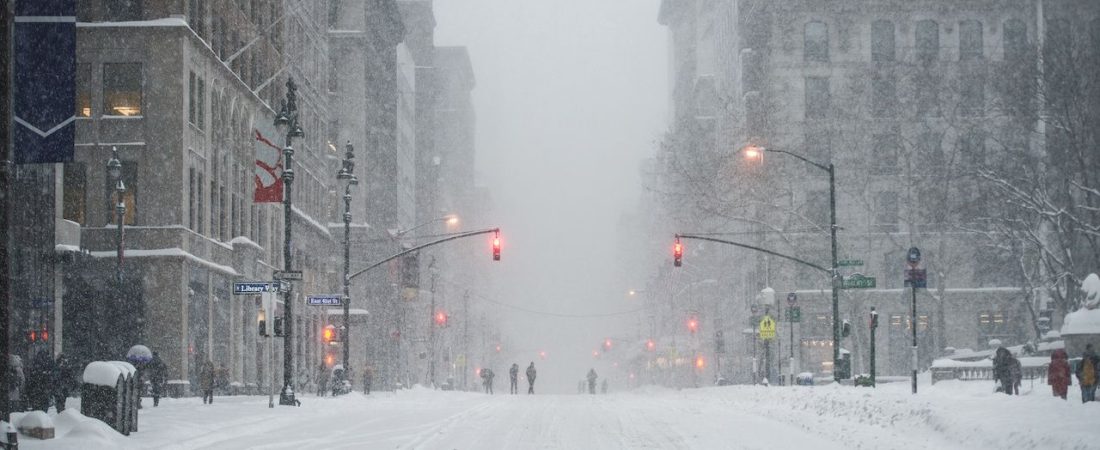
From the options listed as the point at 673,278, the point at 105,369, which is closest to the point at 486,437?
the point at 105,369

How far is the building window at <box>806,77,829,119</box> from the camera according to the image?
287 feet

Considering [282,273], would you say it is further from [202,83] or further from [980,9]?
[980,9]

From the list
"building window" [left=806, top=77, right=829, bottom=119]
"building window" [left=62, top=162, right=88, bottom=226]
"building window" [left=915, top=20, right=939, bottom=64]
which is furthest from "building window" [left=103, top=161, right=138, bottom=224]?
"building window" [left=915, top=20, right=939, bottom=64]

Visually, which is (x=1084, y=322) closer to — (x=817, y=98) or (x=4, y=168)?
(x=4, y=168)

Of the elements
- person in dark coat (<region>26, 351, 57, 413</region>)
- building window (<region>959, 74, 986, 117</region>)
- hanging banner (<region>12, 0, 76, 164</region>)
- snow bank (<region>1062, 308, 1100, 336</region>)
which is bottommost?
person in dark coat (<region>26, 351, 57, 413</region>)

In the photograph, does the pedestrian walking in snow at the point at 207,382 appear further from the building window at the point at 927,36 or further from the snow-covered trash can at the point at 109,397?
the building window at the point at 927,36

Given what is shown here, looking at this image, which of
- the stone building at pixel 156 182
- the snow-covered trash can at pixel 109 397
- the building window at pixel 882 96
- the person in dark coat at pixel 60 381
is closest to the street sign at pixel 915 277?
the stone building at pixel 156 182

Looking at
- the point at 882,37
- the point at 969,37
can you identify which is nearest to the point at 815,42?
the point at 882,37

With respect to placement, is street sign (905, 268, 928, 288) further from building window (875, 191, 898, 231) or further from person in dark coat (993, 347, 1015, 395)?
building window (875, 191, 898, 231)

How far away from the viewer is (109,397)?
75.7 feet

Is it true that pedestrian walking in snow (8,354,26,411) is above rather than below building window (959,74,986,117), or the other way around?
below

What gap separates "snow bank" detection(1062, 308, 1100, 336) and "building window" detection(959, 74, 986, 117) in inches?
1777

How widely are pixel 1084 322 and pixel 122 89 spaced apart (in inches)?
1279

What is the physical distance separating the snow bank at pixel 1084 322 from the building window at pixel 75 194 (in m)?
31.9
